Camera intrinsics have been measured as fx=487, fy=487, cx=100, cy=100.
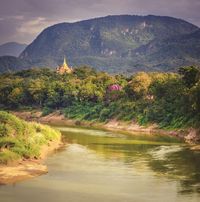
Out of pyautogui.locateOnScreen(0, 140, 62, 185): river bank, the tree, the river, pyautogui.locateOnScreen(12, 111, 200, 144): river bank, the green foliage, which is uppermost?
the tree

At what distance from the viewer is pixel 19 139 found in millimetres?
51375

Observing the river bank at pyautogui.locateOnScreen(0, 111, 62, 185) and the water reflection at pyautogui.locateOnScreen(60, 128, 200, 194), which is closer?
the river bank at pyautogui.locateOnScreen(0, 111, 62, 185)

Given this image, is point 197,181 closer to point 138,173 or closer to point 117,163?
point 138,173

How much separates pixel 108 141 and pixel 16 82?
85.7m

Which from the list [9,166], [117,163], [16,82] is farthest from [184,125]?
[16,82]

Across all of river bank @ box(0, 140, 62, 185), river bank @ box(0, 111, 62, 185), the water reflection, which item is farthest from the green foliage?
the water reflection

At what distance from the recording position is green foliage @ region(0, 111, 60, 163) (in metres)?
46.2

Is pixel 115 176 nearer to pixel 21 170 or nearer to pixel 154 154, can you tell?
pixel 21 170

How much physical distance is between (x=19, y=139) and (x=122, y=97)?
216 ft

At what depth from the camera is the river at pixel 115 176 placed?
114 feet

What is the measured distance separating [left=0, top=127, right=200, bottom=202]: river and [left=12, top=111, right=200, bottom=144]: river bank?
34.8ft

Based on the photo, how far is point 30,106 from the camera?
461 ft

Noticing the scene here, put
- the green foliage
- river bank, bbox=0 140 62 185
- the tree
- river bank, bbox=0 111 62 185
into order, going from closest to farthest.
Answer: river bank, bbox=0 140 62 185 < river bank, bbox=0 111 62 185 < the green foliage < the tree

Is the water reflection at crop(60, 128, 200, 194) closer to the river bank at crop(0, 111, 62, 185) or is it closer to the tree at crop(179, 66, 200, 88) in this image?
the river bank at crop(0, 111, 62, 185)
